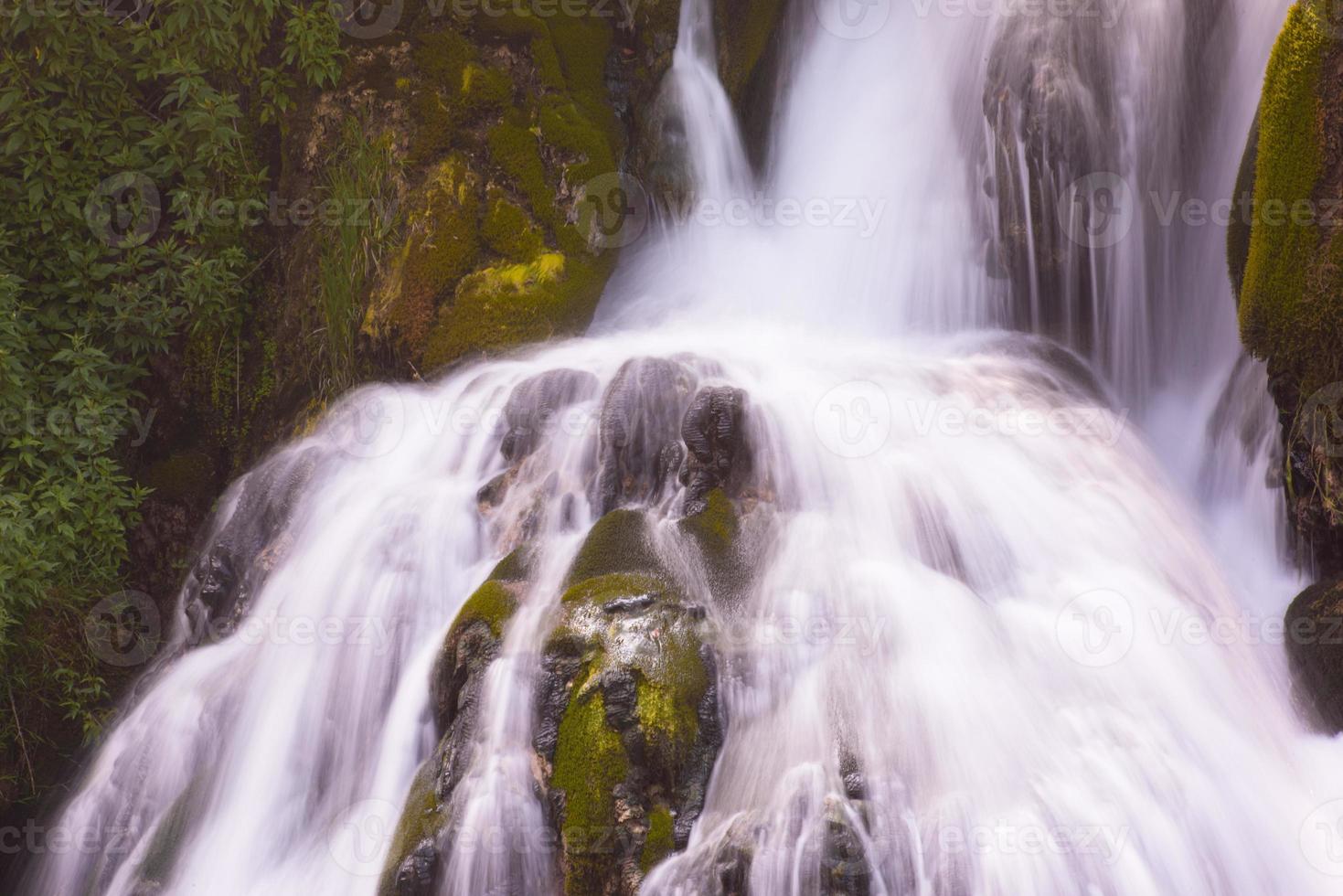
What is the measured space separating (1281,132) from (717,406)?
2856 mm

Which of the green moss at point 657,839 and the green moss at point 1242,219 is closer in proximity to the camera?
the green moss at point 657,839

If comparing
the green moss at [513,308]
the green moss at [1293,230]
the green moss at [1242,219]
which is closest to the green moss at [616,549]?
the green moss at [513,308]

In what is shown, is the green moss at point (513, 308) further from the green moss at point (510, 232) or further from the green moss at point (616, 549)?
the green moss at point (616, 549)

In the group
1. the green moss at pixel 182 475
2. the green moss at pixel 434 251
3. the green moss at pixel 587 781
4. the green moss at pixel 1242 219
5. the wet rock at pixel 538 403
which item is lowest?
the green moss at pixel 587 781

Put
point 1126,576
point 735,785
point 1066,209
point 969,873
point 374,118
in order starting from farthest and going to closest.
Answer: point 374,118 < point 1066,209 < point 1126,576 < point 735,785 < point 969,873

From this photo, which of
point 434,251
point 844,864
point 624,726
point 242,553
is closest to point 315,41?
point 434,251

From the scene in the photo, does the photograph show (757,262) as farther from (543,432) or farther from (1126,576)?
(1126,576)

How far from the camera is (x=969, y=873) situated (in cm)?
356

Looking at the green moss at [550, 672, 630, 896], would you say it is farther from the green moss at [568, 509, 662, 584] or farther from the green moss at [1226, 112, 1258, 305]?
the green moss at [1226, 112, 1258, 305]

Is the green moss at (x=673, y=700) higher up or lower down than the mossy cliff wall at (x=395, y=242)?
lower down

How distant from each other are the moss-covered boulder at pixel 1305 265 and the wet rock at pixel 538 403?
3.30m

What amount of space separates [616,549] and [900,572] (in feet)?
4.09

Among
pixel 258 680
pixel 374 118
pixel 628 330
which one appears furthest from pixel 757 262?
pixel 258 680

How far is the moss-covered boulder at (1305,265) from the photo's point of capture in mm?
4793
